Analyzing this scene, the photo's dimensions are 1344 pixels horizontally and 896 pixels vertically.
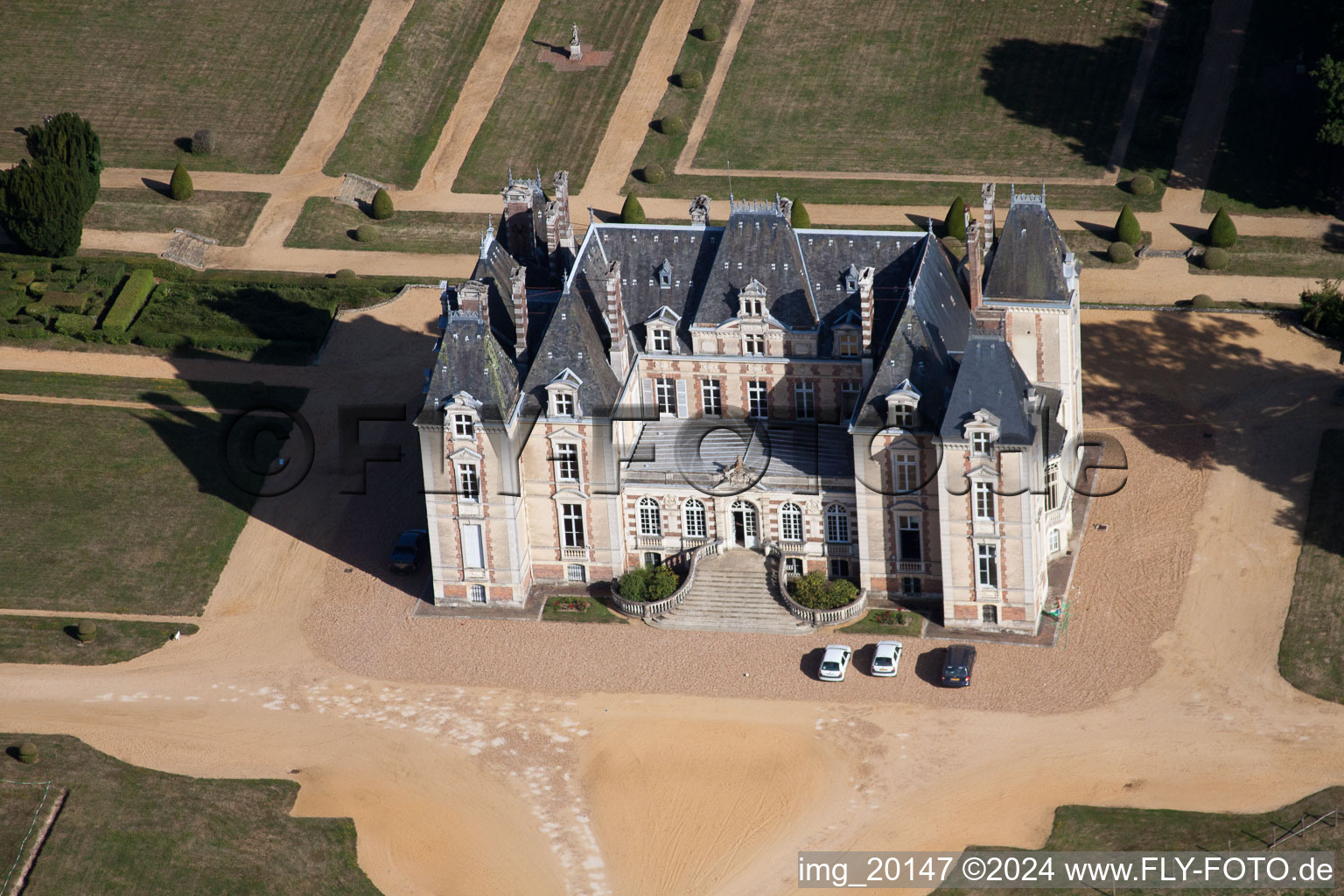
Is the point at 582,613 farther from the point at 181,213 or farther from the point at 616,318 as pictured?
the point at 181,213

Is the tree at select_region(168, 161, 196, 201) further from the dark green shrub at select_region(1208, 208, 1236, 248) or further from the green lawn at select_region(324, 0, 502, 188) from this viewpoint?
the dark green shrub at select_region(1208, 208, 1236, 248)

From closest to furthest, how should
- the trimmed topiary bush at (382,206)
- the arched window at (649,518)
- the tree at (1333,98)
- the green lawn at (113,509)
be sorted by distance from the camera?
the arched window at (649,518), the green lawn at (113,509), the tree at (1333,98), the trimmed topiary bush at (382,206)

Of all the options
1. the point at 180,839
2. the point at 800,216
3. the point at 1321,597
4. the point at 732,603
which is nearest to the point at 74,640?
the point at 180,839

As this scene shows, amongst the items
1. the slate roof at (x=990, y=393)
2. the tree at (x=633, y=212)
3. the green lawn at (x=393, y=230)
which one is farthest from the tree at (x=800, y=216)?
the slate roof at (x=990, y=393)

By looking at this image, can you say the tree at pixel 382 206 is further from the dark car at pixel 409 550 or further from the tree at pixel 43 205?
the dark car at pixel 409 550

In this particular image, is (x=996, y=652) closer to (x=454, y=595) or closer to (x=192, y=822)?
(x=454, y=595)

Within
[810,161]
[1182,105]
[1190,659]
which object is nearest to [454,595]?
[1190,659]

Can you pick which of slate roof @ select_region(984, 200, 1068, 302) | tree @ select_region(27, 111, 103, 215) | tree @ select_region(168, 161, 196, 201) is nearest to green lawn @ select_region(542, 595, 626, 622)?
slate roof @ select_region(984, 200, 1068, 302)
